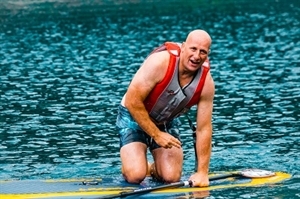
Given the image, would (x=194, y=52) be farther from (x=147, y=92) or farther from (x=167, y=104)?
(x=167, y=104)

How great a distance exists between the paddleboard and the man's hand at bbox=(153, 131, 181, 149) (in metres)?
0.76

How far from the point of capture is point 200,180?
51.2 ft

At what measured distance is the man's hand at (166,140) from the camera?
15289mm

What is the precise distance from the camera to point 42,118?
2505 cm

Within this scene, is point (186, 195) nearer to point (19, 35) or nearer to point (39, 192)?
point (39, 192)

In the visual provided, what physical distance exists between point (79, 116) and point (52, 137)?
3.09 metres

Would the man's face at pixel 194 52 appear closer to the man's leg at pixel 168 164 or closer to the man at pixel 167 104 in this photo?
the man at pixel 167 104

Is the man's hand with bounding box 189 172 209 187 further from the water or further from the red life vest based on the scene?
the red life vest

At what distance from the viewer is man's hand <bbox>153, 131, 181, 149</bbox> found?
1529 centimetres

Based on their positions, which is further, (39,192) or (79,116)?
(79,116)

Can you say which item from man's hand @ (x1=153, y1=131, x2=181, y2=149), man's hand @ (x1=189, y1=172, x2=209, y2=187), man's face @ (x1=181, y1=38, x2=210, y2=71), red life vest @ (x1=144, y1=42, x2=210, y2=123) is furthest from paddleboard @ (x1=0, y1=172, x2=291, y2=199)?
man's face @ (x1=181, y1=38, x2=210, y2=71)

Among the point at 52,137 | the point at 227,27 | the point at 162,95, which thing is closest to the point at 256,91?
the point at 52,137

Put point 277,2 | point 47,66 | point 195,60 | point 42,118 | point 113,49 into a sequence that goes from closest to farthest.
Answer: point 195,60 → point 42,118 → point 47,66 → point 113,49 → point 277,2

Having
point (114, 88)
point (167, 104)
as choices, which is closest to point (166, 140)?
point (167, 104)
